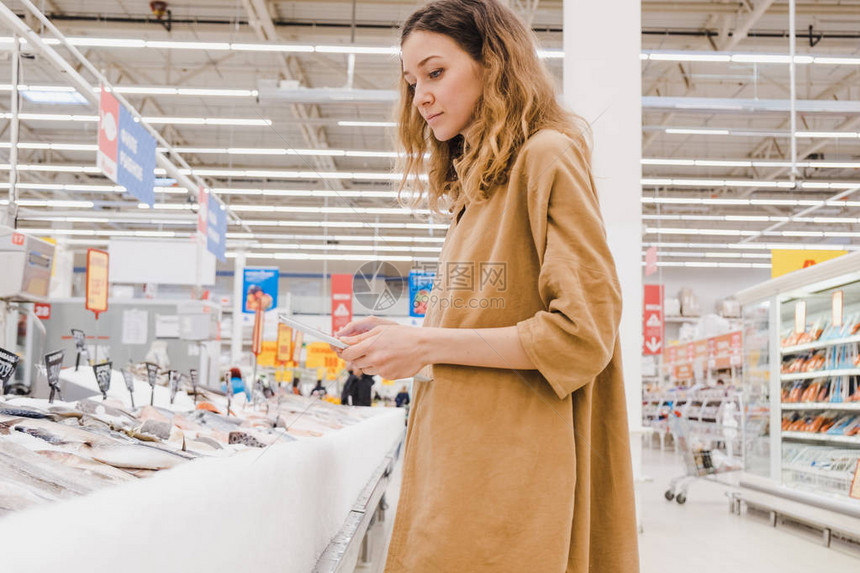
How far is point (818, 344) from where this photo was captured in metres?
5.76

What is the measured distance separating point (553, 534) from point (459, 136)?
0.64m

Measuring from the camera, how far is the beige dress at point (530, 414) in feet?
2.90

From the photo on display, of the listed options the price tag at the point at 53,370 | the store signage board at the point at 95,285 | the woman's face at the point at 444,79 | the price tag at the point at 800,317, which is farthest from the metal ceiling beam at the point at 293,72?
the woman's face at the point at 444,79

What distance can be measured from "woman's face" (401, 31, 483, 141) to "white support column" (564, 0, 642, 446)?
3903 mm

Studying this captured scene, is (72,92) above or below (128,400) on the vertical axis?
above

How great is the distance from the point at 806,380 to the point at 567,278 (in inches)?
238

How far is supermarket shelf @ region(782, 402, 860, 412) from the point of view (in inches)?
211

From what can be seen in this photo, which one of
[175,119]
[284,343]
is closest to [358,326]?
[284,343]

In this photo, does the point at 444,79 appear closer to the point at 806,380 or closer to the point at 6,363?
the point at 6,363

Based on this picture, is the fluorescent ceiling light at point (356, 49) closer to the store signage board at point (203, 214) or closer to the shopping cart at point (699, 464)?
the store signage board at point (203, 214)

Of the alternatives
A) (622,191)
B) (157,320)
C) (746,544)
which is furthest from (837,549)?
(157,320)

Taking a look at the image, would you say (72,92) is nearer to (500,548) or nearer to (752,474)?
(752,474)

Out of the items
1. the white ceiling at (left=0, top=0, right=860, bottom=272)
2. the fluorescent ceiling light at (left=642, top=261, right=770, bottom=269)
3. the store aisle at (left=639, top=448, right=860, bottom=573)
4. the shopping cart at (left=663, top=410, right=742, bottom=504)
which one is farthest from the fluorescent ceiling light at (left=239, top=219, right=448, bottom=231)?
the fluorescent ceiling light at (left=642, top=261, right=770, bottom=269)

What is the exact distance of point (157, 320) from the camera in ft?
27.0
